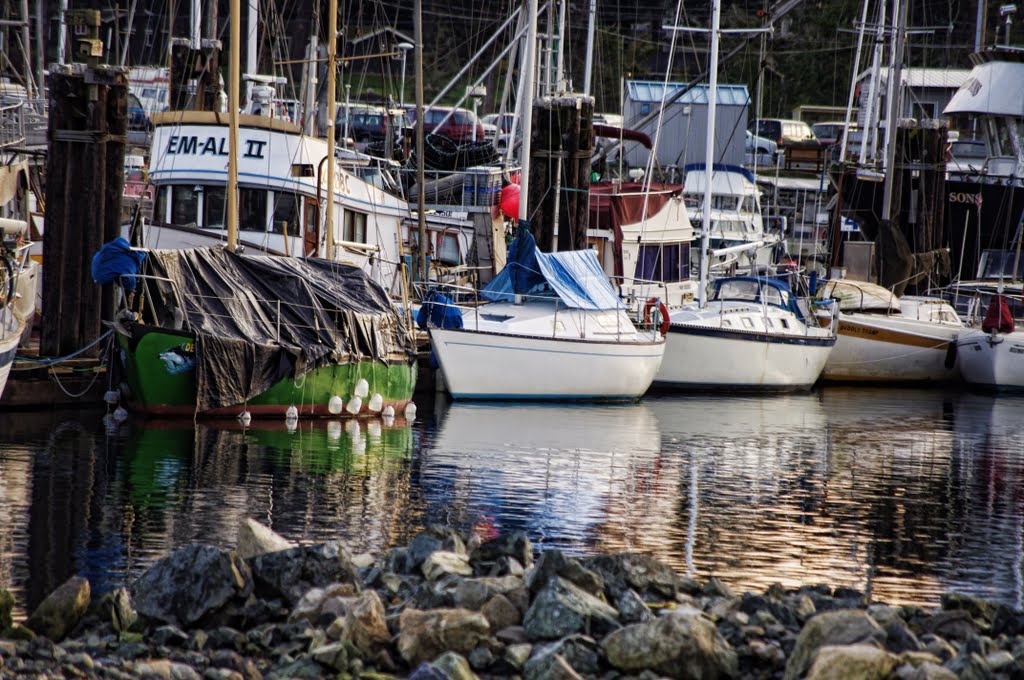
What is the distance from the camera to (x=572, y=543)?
1538cm

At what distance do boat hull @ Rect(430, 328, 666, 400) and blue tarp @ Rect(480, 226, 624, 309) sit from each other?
103 cm

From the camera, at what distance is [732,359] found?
33594 mm

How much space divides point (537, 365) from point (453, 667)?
62.1 ft

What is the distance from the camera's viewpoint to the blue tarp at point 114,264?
74.3ft

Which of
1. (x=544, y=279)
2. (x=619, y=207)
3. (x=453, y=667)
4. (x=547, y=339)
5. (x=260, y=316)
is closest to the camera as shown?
(x=453, y=667)

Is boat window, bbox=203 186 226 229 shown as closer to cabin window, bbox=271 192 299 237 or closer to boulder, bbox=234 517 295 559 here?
cabin window, bbox=271 192 299 237

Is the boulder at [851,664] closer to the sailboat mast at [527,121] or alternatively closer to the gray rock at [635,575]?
the gray rock at [635,575]

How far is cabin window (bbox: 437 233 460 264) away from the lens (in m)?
38.0

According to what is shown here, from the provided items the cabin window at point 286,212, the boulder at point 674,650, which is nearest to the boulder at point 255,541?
the boulder at point 674,650

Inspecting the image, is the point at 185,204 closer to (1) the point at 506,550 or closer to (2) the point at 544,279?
(2) the point at 544,279

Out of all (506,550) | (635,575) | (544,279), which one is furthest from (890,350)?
(635,575)

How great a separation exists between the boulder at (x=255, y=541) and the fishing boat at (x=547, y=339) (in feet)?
47.6

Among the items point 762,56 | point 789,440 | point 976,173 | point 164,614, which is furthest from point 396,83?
point 164,614

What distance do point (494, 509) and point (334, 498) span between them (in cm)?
194
